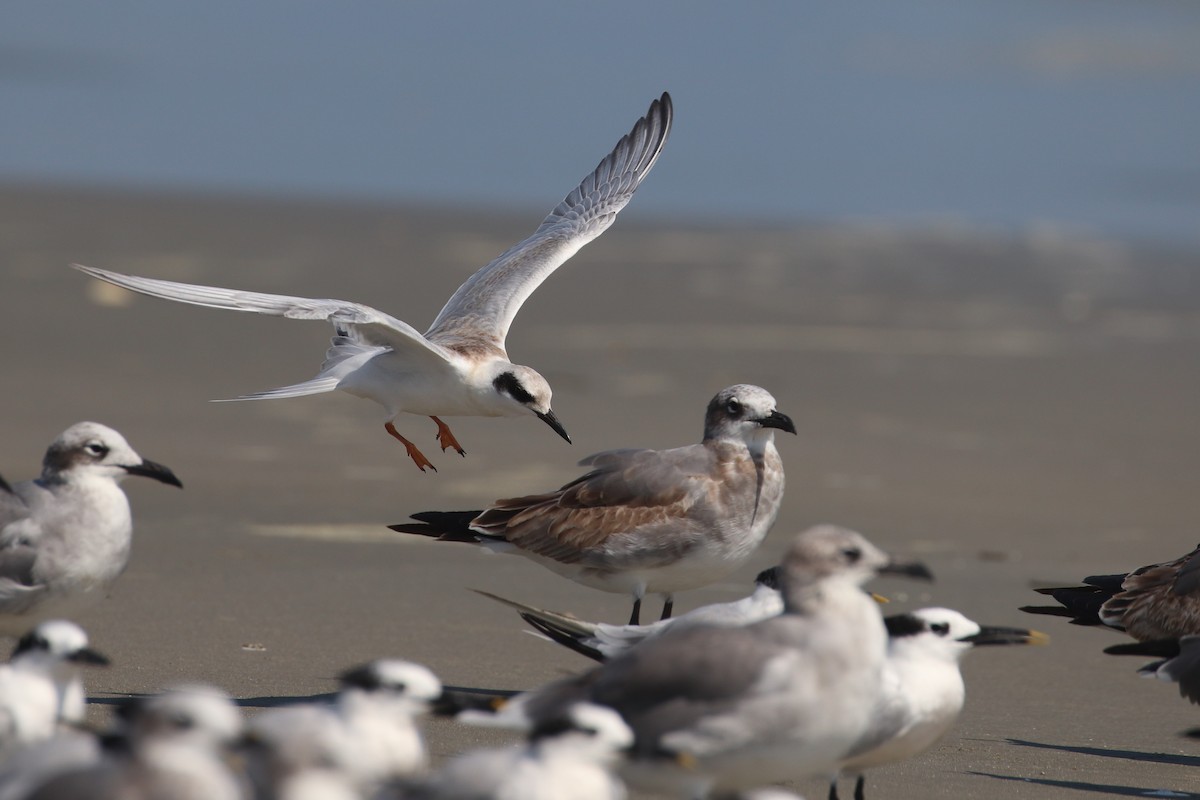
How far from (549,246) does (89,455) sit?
5.38m

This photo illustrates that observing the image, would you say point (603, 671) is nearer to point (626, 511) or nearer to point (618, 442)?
point (626, 511)

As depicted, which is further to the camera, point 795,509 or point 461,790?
point 795,509

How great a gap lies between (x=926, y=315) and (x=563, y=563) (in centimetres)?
1426

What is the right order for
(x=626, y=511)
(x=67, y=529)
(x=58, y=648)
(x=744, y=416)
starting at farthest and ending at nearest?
(x=744, y=416), (x=626, y=511), (x=67, y=529), (x=58, y=648)

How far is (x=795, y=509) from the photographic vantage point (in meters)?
11.8

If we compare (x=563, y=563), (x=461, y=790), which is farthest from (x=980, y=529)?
(x=461, y=790)

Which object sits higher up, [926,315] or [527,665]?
[926,315]

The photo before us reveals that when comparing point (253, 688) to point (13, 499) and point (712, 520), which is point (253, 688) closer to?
point (13, 499)

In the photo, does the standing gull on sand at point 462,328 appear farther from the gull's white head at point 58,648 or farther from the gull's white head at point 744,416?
the gull's white head at point 58,648

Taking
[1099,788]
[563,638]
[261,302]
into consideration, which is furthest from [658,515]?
[1099,788]

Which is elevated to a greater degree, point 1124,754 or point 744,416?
point 744,416

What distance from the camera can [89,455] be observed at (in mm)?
6621

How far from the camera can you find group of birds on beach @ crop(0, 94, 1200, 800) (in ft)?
15.4

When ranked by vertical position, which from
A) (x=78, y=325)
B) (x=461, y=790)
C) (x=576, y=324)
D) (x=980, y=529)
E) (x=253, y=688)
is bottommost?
(x=461, y=790)
